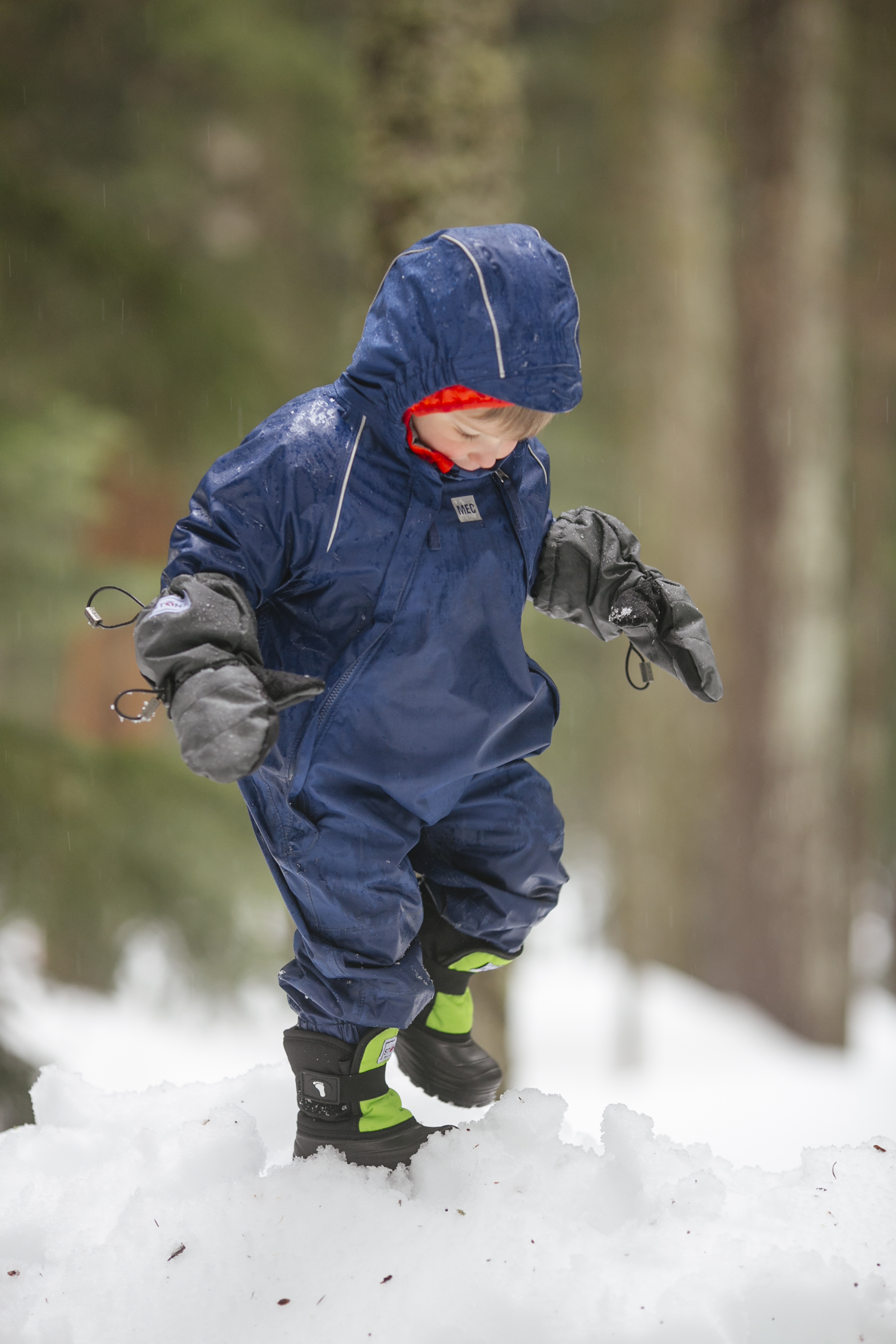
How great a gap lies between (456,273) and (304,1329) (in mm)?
1440

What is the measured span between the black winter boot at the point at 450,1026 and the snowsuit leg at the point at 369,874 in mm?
124

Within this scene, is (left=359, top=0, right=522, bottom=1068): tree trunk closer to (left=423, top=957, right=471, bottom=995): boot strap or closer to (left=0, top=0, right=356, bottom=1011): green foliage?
(left=0, top=0, right=356, bottom=1011): green foliage

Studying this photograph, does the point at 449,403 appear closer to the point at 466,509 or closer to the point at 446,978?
the point at 466,509

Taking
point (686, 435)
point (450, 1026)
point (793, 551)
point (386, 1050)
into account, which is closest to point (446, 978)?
point (450, 1026)

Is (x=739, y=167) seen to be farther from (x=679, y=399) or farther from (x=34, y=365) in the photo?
(x=34, y=365)

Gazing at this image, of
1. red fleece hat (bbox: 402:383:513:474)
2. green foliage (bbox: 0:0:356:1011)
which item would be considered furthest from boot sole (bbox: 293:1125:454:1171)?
green foliage (bbox: 0:0:356:1011)

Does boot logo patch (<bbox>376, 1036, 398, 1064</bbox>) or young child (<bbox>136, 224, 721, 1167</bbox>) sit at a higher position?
young child (<bbox>136, 224, 721, 1167</bbox>)

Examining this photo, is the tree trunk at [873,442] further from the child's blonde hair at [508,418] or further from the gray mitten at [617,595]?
the child's blonde hair at [508,418]

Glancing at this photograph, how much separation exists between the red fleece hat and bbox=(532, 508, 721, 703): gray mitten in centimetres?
38

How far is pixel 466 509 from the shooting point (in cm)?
169

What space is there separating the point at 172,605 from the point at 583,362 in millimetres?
5723

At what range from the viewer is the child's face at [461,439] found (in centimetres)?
157

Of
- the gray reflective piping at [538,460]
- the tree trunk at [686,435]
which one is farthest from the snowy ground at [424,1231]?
the tree trunk at [686,435]

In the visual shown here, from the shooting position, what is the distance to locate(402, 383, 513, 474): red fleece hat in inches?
60.4
